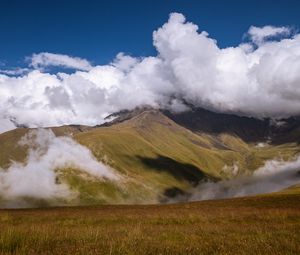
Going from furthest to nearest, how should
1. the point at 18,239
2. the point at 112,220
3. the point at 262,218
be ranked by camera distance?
1. the point at 112,220
2. the point at 262,218
3. the point at 18,239

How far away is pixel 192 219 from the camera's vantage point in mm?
33000

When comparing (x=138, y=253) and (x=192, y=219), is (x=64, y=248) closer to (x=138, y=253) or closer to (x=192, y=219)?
(x=138, y=253)

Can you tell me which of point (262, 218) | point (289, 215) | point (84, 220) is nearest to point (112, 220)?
point (84, 220)

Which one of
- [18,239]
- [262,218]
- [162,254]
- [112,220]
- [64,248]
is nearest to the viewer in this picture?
[162,254]

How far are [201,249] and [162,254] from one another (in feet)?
7.36

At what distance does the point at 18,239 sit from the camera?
1415 cm

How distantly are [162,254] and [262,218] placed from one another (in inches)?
905


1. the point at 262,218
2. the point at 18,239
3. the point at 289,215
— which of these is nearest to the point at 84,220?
the point at 262,218

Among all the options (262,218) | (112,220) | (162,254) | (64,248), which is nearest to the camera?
(162,254)

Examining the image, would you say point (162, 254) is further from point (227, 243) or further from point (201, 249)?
point (227, 243)

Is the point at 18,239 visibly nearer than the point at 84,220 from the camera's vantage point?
Yes

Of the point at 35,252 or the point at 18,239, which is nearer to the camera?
the point at 35,252

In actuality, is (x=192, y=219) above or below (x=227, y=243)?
above

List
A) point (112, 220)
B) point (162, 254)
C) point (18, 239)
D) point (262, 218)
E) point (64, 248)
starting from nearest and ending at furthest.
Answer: point (162, 254), point (64, 248), point (18, 239), point (262, 218), point (112, 220)
